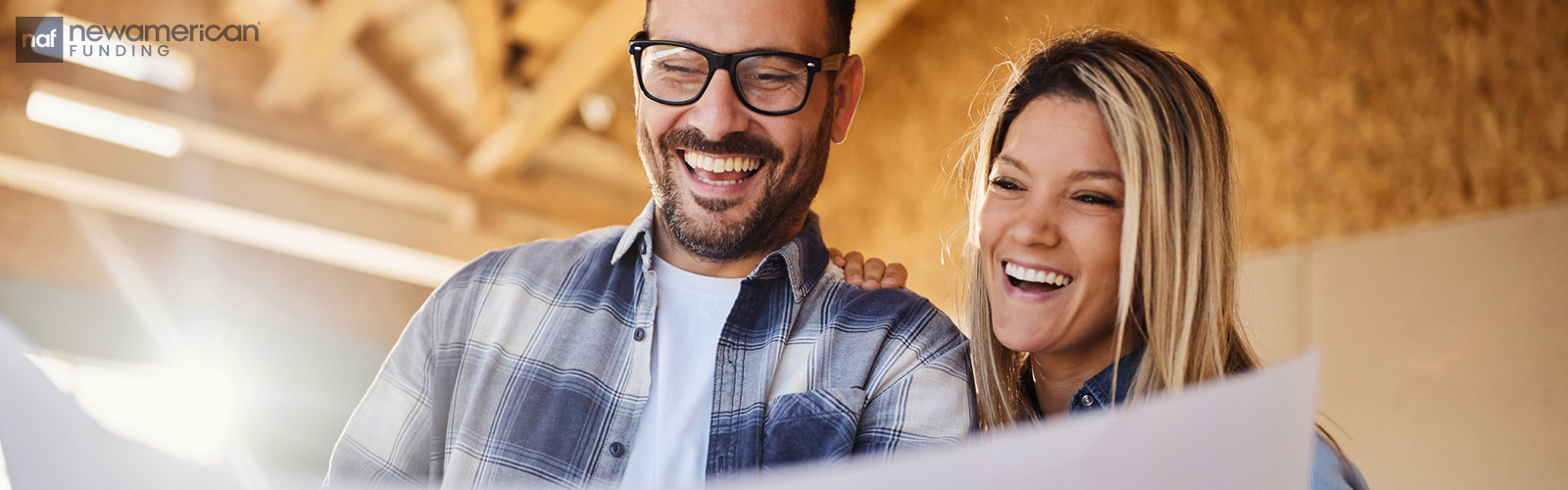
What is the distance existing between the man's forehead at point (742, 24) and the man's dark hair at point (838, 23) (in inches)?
1.1

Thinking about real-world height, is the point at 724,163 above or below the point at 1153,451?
above

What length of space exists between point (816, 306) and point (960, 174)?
47 centimetres

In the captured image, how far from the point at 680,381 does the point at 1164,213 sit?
503 mm

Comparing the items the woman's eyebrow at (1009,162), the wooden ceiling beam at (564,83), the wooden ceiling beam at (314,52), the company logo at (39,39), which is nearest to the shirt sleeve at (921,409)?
the woman's eyebrow at (1009,162)

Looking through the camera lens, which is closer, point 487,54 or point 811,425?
point 811,425

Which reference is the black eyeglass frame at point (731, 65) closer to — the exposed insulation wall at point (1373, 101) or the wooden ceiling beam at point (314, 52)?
the exposed insulation wall at point (1373, 101)

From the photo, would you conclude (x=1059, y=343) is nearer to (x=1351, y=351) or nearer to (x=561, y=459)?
(x=561, y=459)

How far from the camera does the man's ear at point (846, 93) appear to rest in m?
1.29

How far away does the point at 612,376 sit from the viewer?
1.14 m

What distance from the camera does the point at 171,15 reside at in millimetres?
5637

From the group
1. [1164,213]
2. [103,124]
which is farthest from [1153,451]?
[103,124]

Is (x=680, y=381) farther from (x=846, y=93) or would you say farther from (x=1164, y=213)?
(x=1164, y=213)

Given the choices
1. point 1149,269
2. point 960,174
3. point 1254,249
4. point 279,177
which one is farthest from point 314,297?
point 1149,269

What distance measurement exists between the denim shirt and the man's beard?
36 cm
